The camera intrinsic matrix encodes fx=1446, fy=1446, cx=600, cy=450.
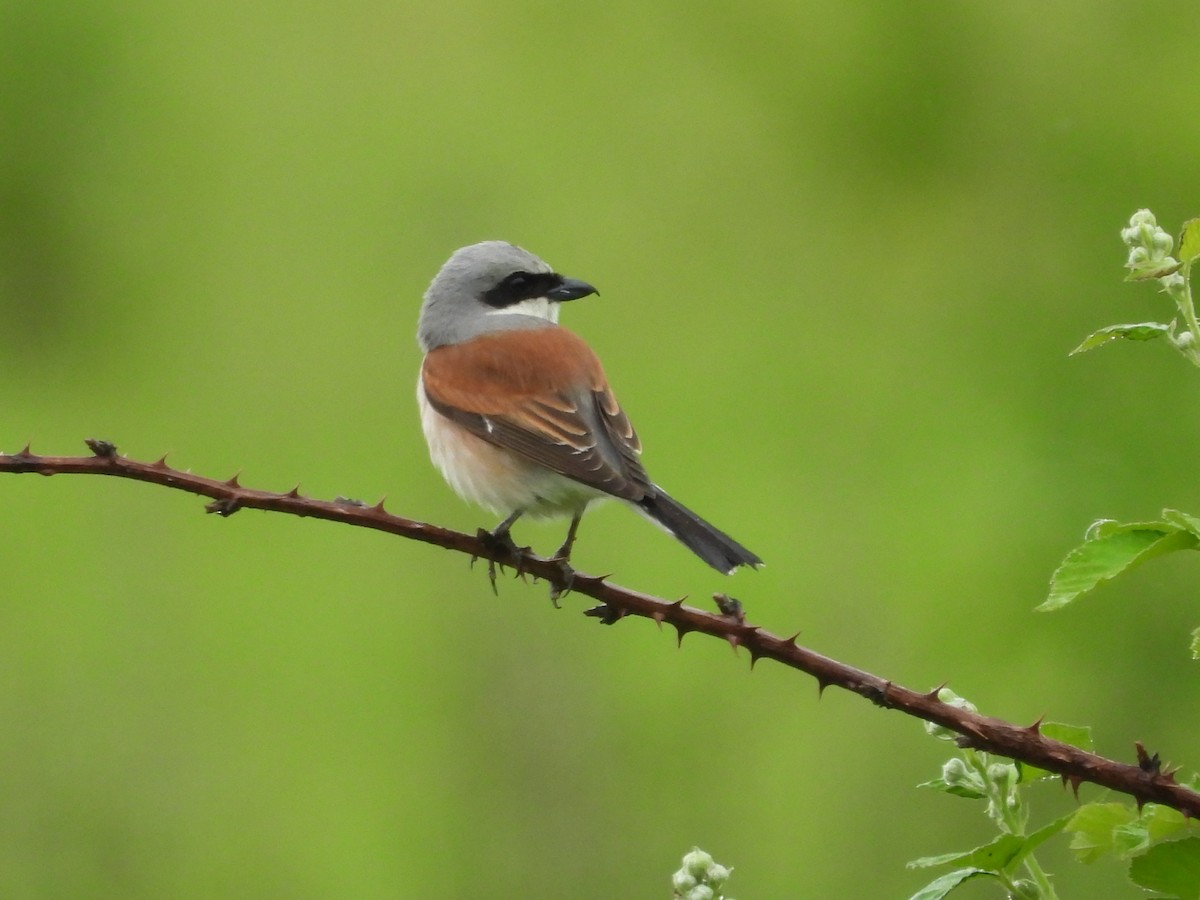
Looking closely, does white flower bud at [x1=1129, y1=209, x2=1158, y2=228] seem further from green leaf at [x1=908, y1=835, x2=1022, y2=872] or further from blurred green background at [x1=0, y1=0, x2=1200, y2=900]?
blurred green background at [x1=0, y1=0, x2=1200, y2=900]

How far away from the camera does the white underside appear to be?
2.65 metres

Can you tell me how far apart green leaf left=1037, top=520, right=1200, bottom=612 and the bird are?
1.24m

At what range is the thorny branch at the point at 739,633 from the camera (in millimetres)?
959

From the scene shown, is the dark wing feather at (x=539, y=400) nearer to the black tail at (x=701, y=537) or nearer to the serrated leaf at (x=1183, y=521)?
the black tail at (x=701, y=537)

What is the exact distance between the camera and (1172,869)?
0.93 meters

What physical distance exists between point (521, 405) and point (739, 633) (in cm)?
164

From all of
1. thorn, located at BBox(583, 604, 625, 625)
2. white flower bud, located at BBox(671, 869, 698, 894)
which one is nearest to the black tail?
thorn, located at BBox(583, 604, 625, 625)

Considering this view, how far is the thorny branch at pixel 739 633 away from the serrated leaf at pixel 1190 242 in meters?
0.38

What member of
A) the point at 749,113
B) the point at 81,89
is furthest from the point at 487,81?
the point at 81,89

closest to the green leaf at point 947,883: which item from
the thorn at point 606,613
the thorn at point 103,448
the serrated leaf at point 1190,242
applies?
the thorn at point 606,613

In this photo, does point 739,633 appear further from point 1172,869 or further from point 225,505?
point 225,505

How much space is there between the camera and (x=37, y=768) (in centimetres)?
671

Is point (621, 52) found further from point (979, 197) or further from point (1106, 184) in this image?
point (1106, 184)

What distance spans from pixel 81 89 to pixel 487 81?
102 inches
